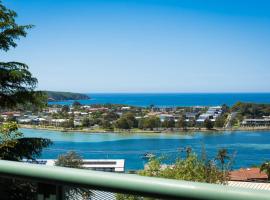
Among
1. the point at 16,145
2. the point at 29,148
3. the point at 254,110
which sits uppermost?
the point at 16,145

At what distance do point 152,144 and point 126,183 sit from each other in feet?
197

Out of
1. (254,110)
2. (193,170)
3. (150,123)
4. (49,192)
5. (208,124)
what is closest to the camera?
(49,192)

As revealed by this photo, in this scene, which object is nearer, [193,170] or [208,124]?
[193,170]

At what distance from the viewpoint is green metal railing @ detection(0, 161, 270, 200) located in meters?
0.86

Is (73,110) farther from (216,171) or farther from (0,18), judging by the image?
(0,18)

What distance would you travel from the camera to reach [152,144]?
60.5 meters

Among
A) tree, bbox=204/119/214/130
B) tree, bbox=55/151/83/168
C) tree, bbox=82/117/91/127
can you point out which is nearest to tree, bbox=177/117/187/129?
tree, bbox=204/119/214/130

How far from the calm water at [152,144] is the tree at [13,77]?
32421 mm

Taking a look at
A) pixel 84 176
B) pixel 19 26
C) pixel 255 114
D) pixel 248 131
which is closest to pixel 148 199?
pixel 84 176

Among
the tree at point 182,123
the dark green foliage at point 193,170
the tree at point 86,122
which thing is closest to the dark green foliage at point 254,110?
the tree at point 182,123

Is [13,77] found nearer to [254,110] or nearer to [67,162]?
[67,162]

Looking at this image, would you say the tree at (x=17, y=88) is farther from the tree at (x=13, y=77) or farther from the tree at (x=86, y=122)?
the tree at (x=86, y=122)

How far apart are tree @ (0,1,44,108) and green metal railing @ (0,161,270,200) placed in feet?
31.9

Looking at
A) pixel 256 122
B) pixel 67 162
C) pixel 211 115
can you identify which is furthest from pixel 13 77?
pixel 211 115
